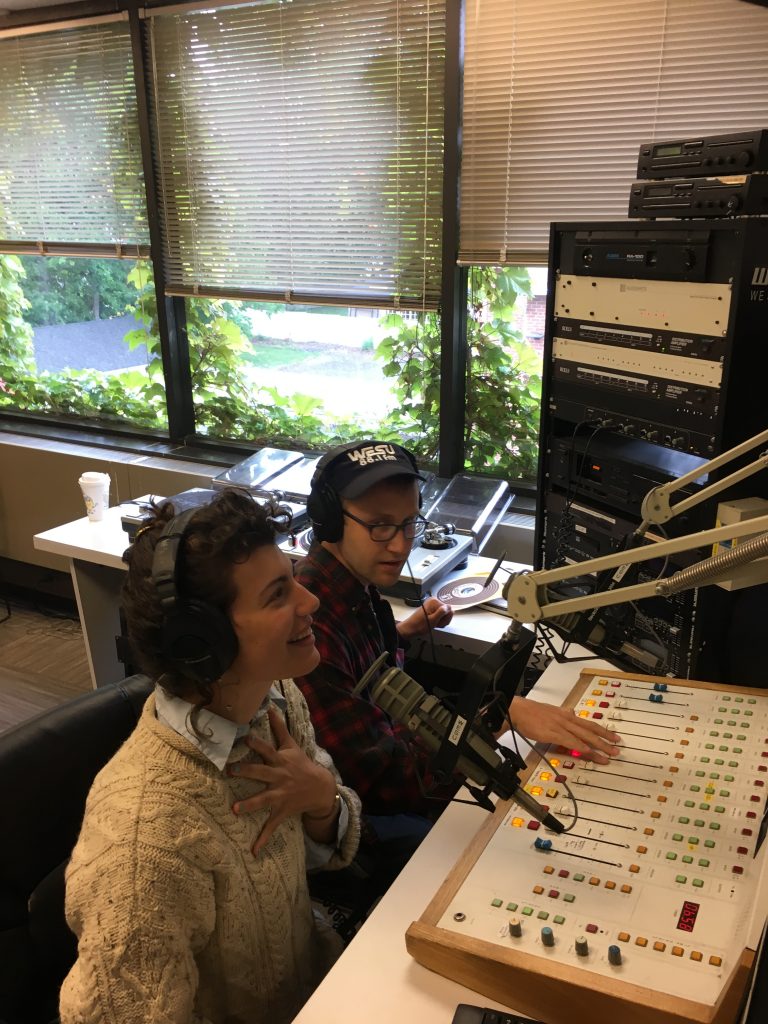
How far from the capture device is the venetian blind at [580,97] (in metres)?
2.13

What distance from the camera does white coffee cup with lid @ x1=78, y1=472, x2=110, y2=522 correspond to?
2711 millimetres

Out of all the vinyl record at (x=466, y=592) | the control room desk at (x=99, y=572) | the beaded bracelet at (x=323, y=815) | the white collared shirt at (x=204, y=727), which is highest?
the white collared shirt at (x=204, y=727)

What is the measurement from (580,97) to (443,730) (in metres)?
2.05

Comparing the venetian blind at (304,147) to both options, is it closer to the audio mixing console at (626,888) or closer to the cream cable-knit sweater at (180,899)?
the audio mixing console at (626,888)

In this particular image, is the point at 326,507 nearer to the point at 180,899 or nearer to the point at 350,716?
the point at 350,716

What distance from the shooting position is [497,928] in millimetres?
944

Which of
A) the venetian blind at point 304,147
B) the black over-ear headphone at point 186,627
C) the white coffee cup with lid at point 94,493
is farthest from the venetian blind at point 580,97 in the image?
the black over-ear headphone at point 186,627

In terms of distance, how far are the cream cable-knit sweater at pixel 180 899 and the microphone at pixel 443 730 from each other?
0.26m

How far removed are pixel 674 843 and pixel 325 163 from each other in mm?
2422

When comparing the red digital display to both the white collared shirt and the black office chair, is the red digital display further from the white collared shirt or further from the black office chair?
the black office chair

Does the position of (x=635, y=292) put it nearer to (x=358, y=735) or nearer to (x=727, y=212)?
(x=727, y=212)

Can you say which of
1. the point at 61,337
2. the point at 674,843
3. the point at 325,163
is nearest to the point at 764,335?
the point at 674,843

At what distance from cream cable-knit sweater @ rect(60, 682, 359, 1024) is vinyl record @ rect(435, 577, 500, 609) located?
98cm

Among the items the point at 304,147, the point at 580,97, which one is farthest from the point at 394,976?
the point at 304,147
